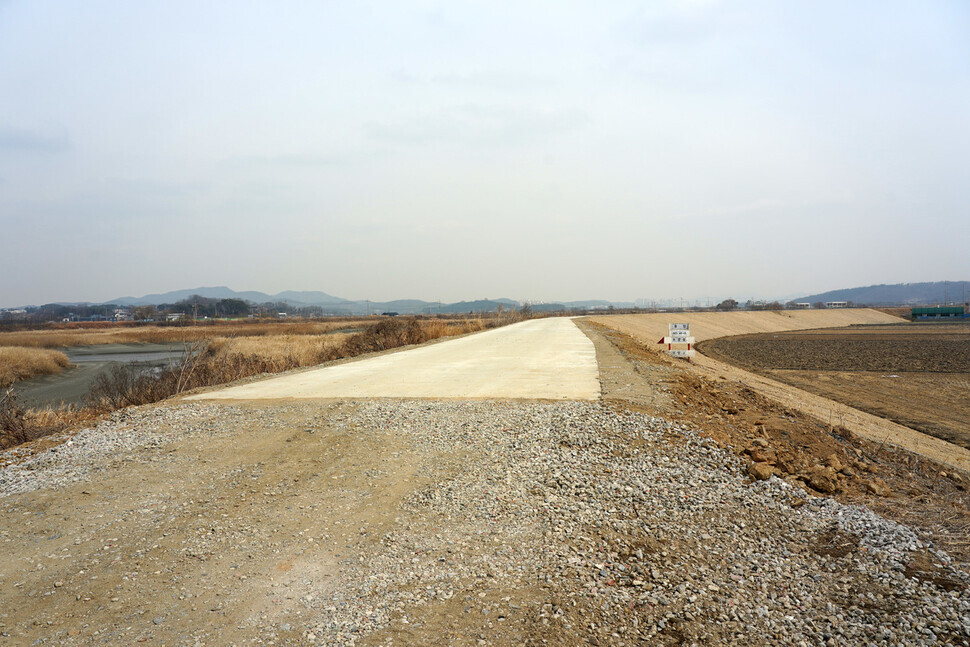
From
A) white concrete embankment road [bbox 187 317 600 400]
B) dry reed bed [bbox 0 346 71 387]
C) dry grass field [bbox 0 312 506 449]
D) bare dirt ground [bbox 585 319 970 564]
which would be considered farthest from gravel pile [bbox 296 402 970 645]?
dry reed bed [bbox 0 346 71 387]

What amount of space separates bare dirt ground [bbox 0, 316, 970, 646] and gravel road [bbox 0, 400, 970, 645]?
0.02 metres

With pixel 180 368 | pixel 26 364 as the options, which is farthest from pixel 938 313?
pixel 26 364

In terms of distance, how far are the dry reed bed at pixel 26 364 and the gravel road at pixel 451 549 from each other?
31.2 m

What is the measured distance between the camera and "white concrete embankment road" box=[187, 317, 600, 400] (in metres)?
11.8

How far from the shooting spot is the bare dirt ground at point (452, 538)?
159 inches

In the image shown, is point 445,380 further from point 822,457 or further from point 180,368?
point 180,368

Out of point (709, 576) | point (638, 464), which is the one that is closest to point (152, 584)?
point (709, 576)

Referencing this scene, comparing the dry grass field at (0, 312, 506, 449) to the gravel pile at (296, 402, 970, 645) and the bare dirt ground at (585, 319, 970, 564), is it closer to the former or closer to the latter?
the gravel pile at (296, 402, 970, 645)

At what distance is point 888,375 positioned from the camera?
2509 centimetres

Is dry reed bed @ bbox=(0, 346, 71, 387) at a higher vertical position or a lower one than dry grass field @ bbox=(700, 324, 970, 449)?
higher

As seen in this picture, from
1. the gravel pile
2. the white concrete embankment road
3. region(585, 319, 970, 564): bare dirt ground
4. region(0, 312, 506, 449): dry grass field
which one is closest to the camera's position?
the gravel pile

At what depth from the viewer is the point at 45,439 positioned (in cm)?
892

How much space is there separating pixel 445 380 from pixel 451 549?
8887mm

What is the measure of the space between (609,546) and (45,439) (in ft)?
30.8
